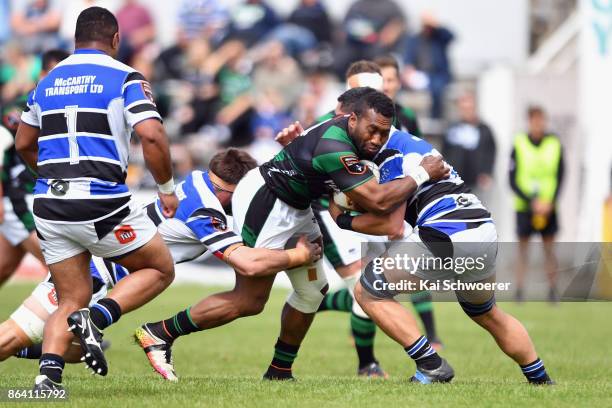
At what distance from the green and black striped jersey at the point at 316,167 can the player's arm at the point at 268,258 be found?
1.14 ft

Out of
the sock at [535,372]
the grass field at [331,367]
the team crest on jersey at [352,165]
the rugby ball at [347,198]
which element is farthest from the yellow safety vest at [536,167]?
the team crest on jersey at [352,165]

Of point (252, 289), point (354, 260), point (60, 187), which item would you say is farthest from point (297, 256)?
point (354, 260)

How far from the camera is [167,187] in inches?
297

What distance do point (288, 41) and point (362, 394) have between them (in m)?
14.2

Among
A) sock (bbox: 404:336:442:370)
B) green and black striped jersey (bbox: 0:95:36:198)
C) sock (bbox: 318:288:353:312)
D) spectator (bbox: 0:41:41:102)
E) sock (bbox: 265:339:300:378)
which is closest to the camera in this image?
sock (bbox: 404:336:442:370)

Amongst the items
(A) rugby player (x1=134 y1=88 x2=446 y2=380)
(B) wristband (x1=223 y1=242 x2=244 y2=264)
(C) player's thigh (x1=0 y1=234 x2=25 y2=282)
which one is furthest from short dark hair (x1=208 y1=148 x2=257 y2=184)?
(C) player's thigh (x1=0 y1=234 x2=25 y2=282)

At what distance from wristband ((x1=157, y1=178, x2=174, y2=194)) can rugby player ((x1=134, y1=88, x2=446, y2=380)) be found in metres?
0.88

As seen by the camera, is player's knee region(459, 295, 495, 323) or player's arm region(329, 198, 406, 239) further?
player's knee region(459, 295, 495, 323)

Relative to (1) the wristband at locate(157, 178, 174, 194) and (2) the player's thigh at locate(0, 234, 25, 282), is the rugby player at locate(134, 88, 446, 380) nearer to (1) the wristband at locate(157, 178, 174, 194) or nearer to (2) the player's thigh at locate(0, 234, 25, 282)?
(1) the wristband at locate(157, 178, 174, 194)

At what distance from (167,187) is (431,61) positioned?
13.8 meters

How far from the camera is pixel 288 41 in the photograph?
2083 centimetres

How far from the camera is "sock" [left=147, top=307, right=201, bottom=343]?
8.47 m

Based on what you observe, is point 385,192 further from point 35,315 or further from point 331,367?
point 331,367

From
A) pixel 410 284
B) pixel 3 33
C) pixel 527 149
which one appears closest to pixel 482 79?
pixel 527 149
